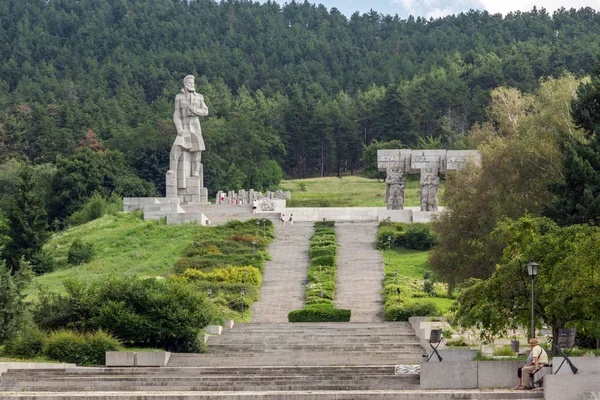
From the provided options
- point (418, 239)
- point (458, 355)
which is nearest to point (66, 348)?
point (458, 355)

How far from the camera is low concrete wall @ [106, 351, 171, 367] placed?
2800cm

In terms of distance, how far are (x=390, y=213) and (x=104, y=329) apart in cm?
2764

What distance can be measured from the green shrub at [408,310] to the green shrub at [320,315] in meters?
1.23

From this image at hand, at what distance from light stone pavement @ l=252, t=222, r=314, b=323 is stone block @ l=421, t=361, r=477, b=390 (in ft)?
54.4

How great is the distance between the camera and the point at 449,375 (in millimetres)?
22422

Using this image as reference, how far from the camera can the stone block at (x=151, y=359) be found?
28.1m

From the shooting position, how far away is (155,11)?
142375mm

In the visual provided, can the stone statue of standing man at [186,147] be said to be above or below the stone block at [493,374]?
above

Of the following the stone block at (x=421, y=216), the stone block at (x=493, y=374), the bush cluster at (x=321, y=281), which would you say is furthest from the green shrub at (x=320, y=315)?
the stone block at (x=421, y=216)

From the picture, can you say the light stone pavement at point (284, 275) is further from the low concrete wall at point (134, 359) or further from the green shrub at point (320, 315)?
the low concrete wall at point (134, 359)

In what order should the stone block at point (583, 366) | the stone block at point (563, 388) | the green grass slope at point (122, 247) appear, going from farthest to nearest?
the green grass slope at point (122, 247) → the stone block at point (583, 366) → the stone block at point (563, 388)

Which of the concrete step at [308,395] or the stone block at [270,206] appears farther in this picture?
the stone block at [270,206]

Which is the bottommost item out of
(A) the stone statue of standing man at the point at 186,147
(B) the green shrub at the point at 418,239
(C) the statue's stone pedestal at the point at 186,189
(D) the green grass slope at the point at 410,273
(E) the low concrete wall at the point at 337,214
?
(D) the green grass slope at the point at 410,273

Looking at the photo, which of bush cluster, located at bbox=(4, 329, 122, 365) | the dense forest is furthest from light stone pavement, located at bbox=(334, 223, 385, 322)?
the dense forest
